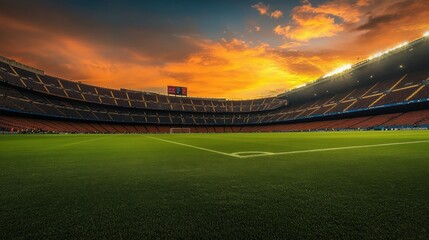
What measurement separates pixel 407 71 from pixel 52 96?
79.3 metres

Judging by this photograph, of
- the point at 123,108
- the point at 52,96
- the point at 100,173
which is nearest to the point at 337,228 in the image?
the point at 100,173

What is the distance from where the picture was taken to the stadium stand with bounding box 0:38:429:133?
121 ft

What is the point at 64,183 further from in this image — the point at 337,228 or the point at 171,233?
the point at 337,228

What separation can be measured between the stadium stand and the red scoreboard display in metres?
4.32

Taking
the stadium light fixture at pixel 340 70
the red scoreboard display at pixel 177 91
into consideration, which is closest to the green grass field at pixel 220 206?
the stadium light fixture at pixel 340 70

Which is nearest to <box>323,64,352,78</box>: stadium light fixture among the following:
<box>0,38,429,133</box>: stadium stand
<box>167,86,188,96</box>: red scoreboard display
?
<box>0,38,429,133</box>: stadium stand

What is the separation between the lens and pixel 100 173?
133 inches

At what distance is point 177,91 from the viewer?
80.5 meters

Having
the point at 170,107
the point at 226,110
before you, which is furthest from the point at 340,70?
the point at 170,107

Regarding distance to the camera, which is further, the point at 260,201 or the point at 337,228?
the point at 260,201

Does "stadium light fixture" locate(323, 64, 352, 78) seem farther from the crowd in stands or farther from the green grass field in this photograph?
the green grass field

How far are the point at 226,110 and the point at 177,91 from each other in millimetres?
21988

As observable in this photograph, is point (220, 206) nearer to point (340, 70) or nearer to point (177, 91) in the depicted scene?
point (340, 70)

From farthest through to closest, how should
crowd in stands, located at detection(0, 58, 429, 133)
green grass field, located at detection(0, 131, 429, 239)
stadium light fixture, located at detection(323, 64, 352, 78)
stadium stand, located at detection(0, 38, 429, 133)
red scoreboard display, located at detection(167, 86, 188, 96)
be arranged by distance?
red scoreboard display, located at detection(167, 86, 188, 96), stadium light fixture, located at detection(323, 64, 352, 78), crowd in stands, located at detection(0, 58, 429, 133), stadium stand, located at detection(0, 38, 429, 133), green grass field, located at detection(0, 131, 429, 239)
